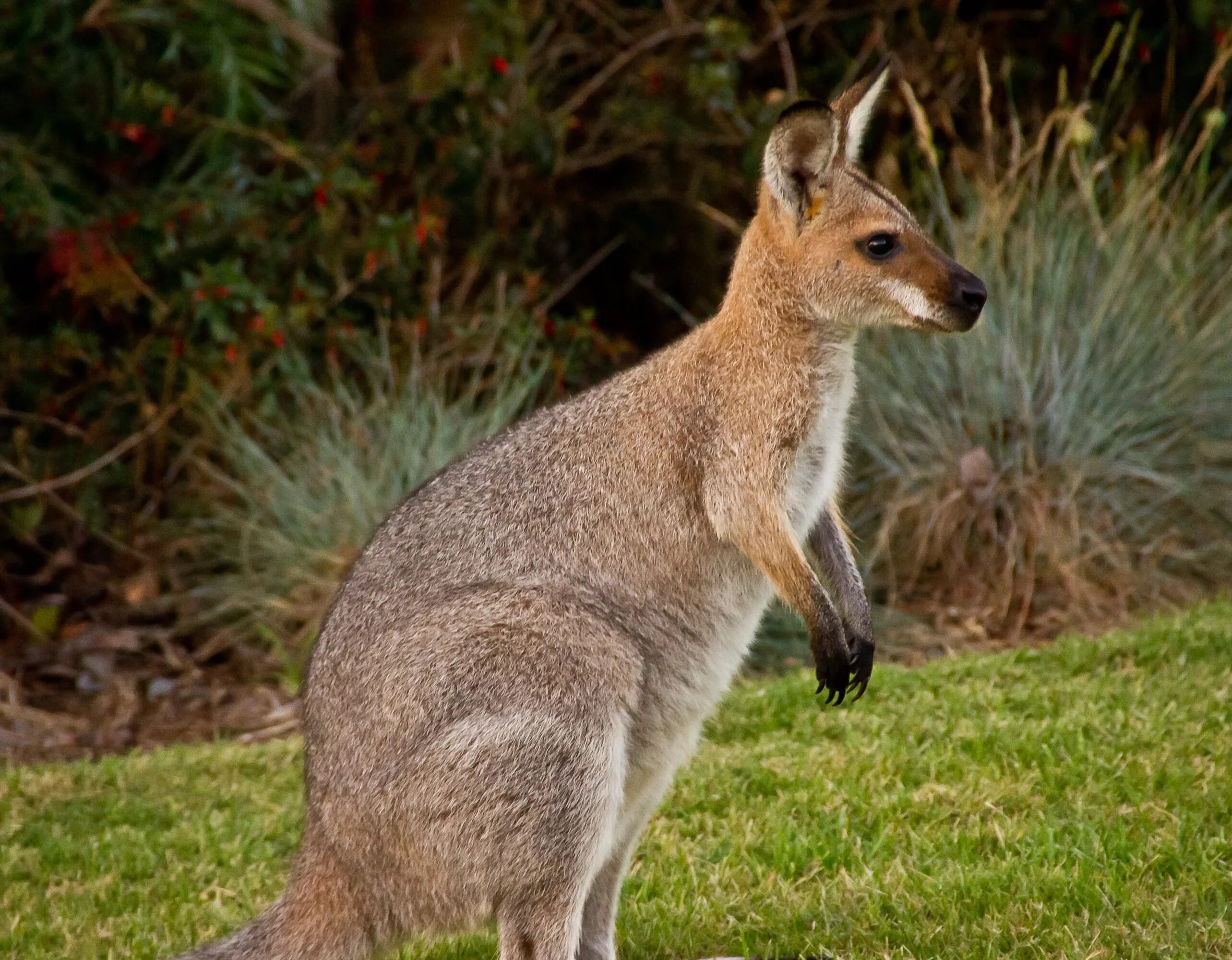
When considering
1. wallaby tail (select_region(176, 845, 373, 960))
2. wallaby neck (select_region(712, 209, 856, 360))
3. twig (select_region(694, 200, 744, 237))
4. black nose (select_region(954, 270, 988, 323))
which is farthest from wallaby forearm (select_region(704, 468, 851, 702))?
twig (select_region(694, 200, 744, 237))

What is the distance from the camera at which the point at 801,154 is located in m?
4.18

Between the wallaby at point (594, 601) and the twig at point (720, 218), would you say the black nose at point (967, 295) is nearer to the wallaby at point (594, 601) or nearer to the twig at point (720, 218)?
the wallaby at point (594, 601)

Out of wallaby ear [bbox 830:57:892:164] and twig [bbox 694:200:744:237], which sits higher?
wallaby ear [bbox 830:57:892:164]

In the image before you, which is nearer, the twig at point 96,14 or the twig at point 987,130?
the twig at point 96,14

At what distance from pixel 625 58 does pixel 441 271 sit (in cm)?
182

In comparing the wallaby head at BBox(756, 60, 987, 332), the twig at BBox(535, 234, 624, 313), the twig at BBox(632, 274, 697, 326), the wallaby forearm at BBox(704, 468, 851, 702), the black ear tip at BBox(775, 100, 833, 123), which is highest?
the black ear tip at BBox(775, 100, 833, 123)

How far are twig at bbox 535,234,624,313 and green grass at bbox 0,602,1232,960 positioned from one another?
3686 millimetres

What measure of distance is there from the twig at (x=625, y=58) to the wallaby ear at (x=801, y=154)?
5634mm

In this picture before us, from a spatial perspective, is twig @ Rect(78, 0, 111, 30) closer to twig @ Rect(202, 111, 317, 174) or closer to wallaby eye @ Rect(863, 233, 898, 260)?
twig @ Rect(202, 111, 317, 174)

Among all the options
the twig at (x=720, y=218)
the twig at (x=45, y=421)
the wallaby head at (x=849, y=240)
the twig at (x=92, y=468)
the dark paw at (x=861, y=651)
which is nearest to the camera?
the wallaby head at (x=849, y=240)

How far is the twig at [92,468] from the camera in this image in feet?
25.8

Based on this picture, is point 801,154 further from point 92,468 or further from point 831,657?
point 92,468

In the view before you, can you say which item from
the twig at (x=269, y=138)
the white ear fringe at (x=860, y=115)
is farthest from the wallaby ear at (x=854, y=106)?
the twig at (x=269, y=138)

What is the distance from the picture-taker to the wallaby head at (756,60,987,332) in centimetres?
408
